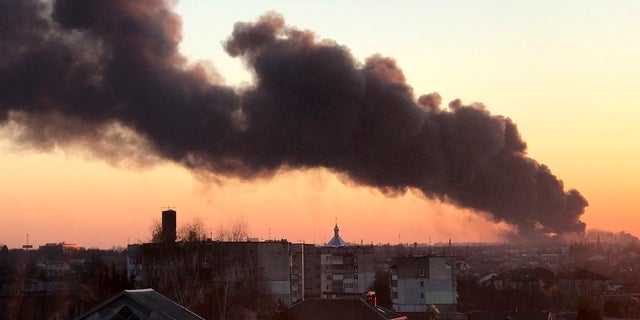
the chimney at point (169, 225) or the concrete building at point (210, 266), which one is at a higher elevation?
the chimney at point (169, 225)

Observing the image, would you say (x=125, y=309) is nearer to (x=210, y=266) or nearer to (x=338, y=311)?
(x=338, y=311)

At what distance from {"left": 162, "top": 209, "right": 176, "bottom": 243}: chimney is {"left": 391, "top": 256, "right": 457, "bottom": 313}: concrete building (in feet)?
68.6

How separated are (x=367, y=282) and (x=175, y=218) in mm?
38916

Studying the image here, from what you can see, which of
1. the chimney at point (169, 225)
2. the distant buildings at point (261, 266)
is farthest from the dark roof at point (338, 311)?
the chimney at point (169, 225)

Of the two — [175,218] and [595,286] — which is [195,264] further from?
[595,286]

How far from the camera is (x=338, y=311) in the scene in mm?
53938

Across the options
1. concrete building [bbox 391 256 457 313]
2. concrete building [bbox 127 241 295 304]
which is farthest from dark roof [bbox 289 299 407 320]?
concrete building [bbox 391 256 457 313]

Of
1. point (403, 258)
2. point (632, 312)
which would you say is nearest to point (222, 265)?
point (403, 258)

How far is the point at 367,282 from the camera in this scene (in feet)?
348

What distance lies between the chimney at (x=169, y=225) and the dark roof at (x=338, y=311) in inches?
581

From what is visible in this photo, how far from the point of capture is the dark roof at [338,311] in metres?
53.4

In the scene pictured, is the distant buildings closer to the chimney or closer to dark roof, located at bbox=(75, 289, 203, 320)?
the chimney

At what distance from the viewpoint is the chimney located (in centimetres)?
6812

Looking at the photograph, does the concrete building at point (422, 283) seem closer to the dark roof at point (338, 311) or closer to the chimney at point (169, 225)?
the chimney at point (169, 225)
